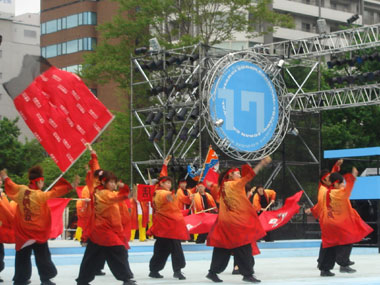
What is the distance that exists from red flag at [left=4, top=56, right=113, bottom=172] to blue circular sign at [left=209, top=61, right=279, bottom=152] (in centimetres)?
1367

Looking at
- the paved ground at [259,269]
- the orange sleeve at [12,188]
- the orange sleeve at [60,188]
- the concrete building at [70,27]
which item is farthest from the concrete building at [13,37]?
the orange sleeve at [60,188]

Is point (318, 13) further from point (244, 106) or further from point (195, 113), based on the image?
point (195, 113)

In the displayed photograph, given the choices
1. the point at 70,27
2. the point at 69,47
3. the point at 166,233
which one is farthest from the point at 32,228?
the point at 70,27

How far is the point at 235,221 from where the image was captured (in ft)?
35.1

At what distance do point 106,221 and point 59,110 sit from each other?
166cm

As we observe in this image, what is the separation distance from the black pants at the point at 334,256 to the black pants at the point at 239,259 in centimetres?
148

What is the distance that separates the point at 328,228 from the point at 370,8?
160 ft

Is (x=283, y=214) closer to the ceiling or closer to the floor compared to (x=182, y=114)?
closer to the floor

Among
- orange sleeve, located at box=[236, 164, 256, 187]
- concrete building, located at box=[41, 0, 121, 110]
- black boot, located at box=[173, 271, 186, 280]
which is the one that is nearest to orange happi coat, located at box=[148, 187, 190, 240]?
black boot, located at box=[173, 271, 186, 280]

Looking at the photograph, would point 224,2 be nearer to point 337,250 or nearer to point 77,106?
point 337,250

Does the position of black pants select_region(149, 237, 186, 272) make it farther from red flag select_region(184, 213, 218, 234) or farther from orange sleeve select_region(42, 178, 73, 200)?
red flag select_region(184, 213, 218, 234)

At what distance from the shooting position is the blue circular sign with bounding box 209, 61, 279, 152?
22.6 metres

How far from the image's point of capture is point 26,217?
991 cm

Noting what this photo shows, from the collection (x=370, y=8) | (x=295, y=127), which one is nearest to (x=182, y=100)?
(x=295, y=127)
